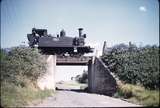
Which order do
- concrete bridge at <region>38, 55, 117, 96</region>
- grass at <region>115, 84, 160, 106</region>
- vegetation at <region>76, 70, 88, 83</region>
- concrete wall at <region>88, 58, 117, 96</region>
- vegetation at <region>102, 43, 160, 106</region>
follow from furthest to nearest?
vegetation at <region>76, 70, 88, 83</region> < concrete bridge at <region>38, 55, 117, 96</region> < concrete wall at <region>88, 58, 117, 96</region> < vegetation at <region>102, 43, 160, 106</region> < grass at <region>115, 84, 160, 106</region>

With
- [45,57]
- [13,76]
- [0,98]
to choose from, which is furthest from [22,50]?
[0,98]

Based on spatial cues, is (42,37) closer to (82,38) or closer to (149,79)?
(82,38)

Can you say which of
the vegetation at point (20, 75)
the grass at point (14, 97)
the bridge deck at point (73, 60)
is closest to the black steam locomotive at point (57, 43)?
the bridge deck at point (73, 60)

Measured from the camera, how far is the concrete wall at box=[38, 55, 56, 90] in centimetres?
3074

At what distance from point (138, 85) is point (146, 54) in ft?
19.1

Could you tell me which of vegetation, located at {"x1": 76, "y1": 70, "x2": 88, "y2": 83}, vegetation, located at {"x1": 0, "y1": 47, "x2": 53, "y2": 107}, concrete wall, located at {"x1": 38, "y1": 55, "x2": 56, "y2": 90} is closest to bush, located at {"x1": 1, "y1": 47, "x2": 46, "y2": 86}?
vegetation, located at {"x1": 0, "y1": 47, "x2": 53, "y2": 107}

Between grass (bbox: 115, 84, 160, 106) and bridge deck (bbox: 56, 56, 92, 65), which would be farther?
bridge deck (bbox: 56, 56, 92, 65)

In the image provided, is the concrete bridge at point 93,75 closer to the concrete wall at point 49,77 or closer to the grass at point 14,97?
the concrete wall at point 49,77

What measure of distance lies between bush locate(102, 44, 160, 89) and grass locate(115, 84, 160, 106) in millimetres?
1458

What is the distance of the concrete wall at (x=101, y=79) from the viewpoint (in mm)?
30339

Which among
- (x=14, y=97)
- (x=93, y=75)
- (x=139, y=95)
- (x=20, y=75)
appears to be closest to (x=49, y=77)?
(x=93, y=75)

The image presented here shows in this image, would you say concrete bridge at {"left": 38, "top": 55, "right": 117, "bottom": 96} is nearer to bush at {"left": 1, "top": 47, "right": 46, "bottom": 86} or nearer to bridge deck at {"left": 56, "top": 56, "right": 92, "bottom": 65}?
bridge deck at {"left": 56, "top": 56, "right": 92, "bottom": 65}

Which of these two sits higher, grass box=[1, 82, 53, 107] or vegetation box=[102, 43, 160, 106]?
vegetation box=[102, 43, 160, 106]

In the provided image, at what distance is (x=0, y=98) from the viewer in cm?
1873
